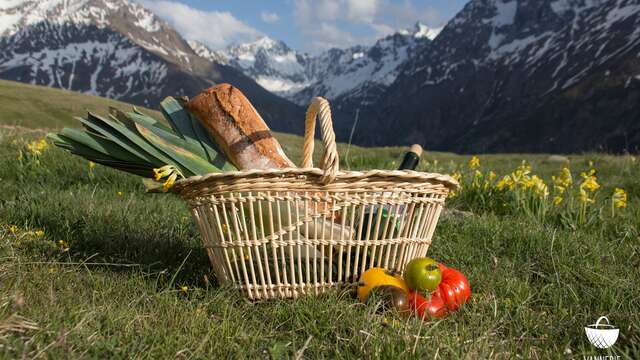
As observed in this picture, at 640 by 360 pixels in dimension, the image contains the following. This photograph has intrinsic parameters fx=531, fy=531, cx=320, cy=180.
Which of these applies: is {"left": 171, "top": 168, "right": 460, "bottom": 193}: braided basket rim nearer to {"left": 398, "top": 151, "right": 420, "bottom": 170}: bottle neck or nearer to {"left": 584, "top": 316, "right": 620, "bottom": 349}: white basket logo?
{"left": 398, "top": 151, "right": 420, "bottom": 170}: bottle neck

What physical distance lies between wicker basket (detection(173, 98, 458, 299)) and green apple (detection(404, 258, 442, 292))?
37 cm

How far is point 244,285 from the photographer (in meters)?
3.34

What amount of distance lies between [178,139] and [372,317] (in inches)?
71.5

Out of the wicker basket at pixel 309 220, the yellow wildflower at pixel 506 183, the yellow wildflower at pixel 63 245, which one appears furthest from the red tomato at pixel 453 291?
the yellow wildflower at pixel 506 183

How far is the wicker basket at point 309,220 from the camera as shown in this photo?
3.21 m

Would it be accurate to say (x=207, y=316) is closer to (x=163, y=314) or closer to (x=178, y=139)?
(x=163, y=314)

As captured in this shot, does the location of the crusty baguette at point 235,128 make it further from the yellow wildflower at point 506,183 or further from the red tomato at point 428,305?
the yellow wildflower at point 506,183

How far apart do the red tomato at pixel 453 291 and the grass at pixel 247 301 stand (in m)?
0.06

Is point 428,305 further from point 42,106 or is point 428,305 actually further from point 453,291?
point 42,106

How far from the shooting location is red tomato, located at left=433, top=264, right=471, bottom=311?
3166 millimetres

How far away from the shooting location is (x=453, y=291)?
318 centimetres

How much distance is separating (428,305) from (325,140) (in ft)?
3.88

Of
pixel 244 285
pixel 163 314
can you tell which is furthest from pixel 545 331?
pixel 163 314

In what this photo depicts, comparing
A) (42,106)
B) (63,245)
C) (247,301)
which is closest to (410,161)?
(247,301)
